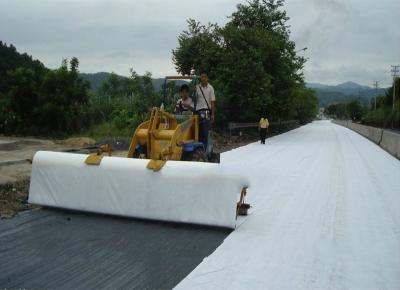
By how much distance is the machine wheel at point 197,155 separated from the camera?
27.9 feet

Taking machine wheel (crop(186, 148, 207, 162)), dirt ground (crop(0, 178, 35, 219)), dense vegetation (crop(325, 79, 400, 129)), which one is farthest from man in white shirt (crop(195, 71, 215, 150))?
dense vegetation (crop(325, 79, 400, 129))

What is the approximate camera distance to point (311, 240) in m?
6.54

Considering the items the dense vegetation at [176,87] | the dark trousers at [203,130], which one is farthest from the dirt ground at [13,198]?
the dense vegetation at [176,87]

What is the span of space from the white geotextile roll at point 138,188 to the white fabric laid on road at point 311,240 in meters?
0.38

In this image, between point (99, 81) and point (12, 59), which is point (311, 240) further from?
point (99, 81)

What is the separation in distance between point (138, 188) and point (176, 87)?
40.1 feet

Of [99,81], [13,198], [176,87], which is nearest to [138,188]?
[13,198]

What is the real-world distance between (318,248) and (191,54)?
24.9 m

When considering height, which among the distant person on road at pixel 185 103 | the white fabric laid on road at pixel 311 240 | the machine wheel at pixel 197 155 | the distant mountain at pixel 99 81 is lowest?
the white fabric laid on road at pixel 311 240

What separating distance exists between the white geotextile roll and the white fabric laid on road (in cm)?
38

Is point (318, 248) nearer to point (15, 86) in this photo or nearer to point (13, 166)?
point (13, 166)

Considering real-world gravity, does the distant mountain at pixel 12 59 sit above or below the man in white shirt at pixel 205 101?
above

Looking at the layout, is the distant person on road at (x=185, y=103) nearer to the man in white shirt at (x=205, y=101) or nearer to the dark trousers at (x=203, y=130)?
the man in white shirt at (x=205, y=101)

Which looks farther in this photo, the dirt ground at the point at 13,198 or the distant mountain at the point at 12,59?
the distant mountain at the point at 12,59
